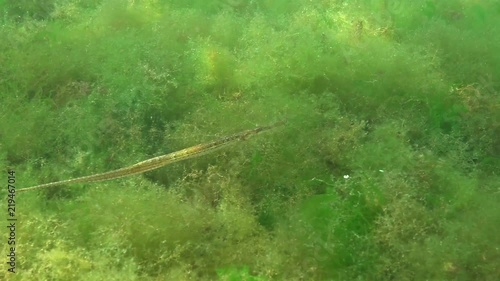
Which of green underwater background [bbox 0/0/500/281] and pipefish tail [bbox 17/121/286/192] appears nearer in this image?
green underwater background [bbox 0/0/500/281]

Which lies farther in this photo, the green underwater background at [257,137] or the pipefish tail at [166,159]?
the pipefish tail at [166,159]

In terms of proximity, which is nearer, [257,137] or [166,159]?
[166,159]

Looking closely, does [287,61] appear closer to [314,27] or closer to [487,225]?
[314,27]

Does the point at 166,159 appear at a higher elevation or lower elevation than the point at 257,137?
lower

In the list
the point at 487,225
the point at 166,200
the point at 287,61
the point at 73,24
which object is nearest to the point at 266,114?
the point at 287,61
